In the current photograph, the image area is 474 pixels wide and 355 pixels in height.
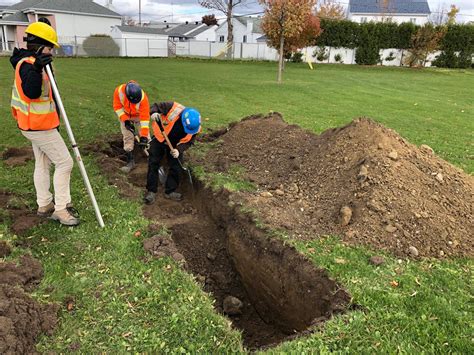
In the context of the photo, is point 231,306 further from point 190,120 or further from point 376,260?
point 190,120

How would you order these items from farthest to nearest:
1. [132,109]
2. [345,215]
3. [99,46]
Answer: [99,46]
[132,109]
[345,215]

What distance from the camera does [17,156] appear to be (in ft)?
22.5

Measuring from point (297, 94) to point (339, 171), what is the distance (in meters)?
10.5

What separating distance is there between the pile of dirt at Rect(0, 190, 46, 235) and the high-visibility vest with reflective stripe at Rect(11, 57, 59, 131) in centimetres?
112

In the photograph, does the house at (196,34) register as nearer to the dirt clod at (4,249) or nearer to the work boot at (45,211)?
the work boot at (45,211)

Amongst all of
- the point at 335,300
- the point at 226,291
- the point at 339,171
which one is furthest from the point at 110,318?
the point at 339,171

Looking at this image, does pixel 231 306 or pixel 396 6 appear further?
pixel 396 6

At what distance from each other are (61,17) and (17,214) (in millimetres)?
45393

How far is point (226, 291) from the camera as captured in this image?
4684 mm

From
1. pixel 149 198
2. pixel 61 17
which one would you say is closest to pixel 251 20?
pixel 61 17

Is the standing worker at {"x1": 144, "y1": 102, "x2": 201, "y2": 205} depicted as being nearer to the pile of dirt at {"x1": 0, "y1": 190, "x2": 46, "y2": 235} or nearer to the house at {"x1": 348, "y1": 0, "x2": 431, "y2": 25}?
the pile of dirt at {"x1": 0, "y1": 190, "x2": 46, "y2": 235}

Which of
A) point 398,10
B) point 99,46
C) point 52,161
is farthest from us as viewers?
point 398,10

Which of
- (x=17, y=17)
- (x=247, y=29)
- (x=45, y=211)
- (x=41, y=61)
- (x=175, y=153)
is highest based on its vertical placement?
(x=247, y=29)

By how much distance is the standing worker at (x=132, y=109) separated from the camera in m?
6.27
